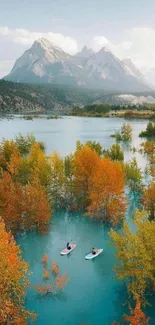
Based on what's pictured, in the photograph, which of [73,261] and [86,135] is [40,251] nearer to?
[73,261]

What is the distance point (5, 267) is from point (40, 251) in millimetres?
20129

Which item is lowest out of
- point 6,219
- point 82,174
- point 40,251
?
→ point 40,251

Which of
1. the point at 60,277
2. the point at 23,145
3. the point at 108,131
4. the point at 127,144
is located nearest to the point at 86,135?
the point at 108,131

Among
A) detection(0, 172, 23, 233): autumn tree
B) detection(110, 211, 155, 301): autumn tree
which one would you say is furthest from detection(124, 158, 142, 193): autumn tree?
detection(110, 211, 155, 301): autumn tree

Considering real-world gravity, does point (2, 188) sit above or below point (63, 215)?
above

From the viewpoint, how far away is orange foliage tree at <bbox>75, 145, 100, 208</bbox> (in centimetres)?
6081

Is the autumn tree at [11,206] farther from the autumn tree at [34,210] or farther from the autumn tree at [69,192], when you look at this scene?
the autumn tree at [69,192]

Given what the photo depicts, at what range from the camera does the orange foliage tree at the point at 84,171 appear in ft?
200

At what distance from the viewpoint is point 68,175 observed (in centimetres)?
6712

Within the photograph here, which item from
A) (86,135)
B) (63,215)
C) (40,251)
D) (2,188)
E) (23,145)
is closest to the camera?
(40,251)

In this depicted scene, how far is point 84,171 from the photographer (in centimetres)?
6091

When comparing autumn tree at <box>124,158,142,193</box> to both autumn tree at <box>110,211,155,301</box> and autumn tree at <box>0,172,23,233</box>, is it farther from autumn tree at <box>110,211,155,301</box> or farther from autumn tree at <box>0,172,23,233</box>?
autumn tree at <box>110,211,155,301</box>

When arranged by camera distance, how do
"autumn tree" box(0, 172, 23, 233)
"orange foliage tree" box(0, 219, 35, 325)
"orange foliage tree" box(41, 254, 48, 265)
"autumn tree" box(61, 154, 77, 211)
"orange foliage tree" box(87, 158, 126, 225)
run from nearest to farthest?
"orange foliage tree" box(0, 219, 35, 325) → "orange foliage tree" box(41, 254, 48, 265) → "autumn tree" box(0, 172, 23, 233) → "orange foliage tree" box(87, 158, 126, 225) → "autumn tree" box(61, 154, 77, 211)

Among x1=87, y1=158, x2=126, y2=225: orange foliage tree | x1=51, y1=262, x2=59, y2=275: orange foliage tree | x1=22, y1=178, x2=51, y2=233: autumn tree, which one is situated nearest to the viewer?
x1=51, y1=262, x2=59, y2=275: orange foliage tree
